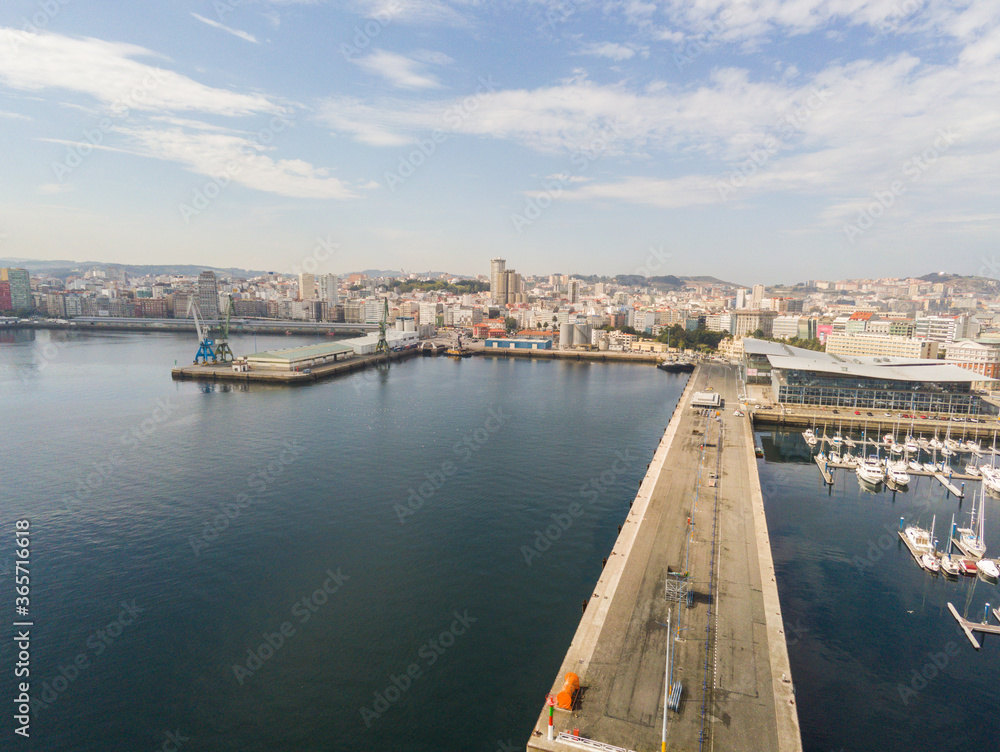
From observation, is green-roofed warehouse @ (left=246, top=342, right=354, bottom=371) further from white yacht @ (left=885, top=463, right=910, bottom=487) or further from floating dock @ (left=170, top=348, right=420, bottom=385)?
white yacht @ (left=885, top=463, right=910, bottom=487)

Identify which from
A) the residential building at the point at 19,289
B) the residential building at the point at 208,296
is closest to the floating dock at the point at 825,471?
the residential building at the point at 208,296

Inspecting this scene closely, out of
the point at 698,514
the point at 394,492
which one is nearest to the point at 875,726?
the point at 698,514

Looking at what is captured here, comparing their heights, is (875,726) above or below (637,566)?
below

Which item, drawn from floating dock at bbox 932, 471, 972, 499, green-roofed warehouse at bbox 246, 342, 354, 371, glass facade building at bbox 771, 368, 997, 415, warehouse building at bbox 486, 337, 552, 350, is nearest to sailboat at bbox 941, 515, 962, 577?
floating dock at bbox 932, 471, 972, 499

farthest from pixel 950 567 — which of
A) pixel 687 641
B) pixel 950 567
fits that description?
pixel 687 641

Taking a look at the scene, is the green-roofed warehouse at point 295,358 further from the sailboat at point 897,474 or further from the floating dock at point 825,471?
the sailboat at point 897,474

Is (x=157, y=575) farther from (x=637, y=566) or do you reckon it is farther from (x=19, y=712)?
(x=637, y=566)
